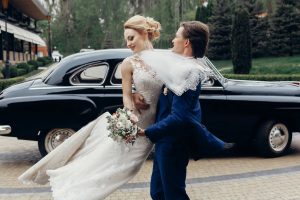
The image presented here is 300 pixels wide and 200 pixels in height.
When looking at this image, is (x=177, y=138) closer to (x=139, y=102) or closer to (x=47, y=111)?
(x=139, y=102)

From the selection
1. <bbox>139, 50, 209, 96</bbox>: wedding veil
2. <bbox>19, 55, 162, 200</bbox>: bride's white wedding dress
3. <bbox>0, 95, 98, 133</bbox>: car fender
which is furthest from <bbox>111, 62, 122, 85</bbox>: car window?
<bbox>139, 50, 209, 96</bbox>: wedding veil

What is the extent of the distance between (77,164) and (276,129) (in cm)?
466

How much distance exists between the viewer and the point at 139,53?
3766mm

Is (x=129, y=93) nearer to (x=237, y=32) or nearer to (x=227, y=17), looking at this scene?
(x=237, y=32)

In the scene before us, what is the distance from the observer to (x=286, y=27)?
36.1 m

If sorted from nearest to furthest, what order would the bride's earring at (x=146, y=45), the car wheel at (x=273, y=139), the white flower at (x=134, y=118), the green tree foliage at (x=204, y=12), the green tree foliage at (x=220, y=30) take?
the white flower at (x=134, y=118)
the bride's earring at (x=146, y=45)
the car wheel at (x=273, y=139)
the green tree foliage at (x=220, y=30)
the green tree foliage at (x=204, y=12)

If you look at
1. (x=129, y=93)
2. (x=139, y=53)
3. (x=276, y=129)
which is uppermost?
(x=139, y=53)

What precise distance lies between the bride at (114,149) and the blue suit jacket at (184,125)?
125 millimetres

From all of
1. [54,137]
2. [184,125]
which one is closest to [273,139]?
[54,137]

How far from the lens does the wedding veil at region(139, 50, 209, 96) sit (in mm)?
3355

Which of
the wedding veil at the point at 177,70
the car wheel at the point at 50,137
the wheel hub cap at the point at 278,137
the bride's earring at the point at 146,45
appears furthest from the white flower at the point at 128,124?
the wheel hub cap at the point at 278,137

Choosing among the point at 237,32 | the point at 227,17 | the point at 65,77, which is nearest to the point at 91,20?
the point at 227,17

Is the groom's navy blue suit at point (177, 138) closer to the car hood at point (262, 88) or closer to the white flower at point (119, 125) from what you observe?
the white flower at point (119, 125)

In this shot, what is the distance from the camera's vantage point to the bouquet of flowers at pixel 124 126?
344 centimetres
